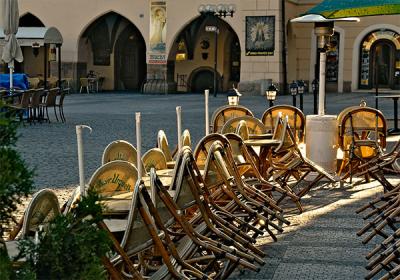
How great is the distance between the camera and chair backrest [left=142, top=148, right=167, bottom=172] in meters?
8.18

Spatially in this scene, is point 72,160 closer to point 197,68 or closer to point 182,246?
point 182,246

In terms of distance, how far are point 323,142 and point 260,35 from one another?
76.1ft

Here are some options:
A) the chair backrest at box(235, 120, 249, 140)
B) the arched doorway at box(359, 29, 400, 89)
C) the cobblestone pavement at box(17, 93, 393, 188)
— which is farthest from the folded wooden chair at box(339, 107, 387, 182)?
the arched doorway at box(359, 29, 400, 89)

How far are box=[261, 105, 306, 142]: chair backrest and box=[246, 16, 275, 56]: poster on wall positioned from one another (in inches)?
873

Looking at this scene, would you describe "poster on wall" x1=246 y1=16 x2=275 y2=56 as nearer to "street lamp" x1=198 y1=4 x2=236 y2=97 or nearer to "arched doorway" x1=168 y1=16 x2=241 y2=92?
"street lamp" x1=198 y1=4 x2=236 y2=97

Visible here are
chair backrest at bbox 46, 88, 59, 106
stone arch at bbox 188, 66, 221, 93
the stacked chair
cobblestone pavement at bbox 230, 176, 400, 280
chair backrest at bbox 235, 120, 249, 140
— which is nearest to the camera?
the stacked chair

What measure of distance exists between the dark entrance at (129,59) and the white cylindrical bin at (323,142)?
28138 mm

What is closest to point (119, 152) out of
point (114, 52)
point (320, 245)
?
point (320, 245)

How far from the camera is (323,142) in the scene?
10.9m

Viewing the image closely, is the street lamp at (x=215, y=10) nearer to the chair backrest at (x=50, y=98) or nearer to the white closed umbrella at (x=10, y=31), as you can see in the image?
the white closed umbrella at (x=10, y=31)

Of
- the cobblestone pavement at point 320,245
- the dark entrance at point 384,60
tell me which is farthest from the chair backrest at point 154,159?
the dark entrance at point 384,60

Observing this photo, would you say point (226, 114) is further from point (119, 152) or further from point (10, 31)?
point (10, 31)

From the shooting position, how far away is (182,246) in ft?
18.0

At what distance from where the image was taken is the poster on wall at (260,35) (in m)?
33.6
